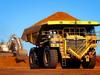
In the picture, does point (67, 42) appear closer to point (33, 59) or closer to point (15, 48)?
point (33, 59)

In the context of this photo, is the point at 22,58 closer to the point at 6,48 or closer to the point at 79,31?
the point at 6,48

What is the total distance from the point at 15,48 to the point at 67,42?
92.7 ft

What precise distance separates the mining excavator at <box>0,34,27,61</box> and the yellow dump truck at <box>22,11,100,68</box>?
24.1 metres

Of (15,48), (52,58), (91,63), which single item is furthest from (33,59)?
(15,48)

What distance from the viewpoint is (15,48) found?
5038cm

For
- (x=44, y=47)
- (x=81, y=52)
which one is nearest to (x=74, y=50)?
(x=81, y=52)

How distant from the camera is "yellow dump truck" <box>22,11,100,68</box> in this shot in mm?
22469

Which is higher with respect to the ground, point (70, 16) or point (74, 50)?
point (70, 16)

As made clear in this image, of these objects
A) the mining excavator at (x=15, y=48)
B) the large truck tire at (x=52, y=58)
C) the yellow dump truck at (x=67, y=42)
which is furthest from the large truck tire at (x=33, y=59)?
the mining excavator at (x=15, y=48)

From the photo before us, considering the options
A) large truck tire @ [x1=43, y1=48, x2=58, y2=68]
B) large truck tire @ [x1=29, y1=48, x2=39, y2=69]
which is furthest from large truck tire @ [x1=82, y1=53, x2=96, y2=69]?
large truck tire @ [x1=29, y1=48, x2=39, y2=69]

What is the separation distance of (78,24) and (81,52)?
188 cm

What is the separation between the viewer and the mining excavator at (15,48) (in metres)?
49.0

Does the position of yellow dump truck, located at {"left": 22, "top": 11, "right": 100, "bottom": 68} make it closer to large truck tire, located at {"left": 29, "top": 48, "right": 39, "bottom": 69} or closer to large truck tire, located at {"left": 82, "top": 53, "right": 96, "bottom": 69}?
large truck tire, located at {"left": 82, "top": 53, "right": 96, "bottom": 69}

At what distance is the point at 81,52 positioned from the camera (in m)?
22.8
